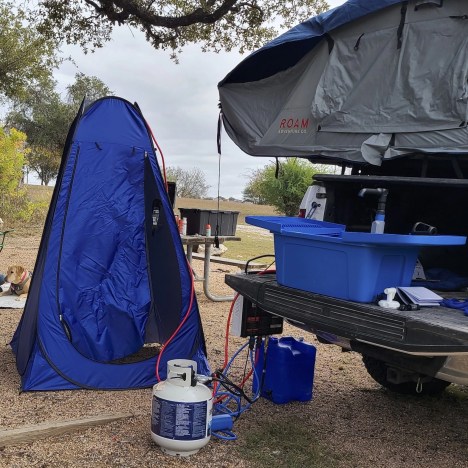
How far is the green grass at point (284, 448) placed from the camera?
306 cm

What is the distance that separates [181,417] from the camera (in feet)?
9.74

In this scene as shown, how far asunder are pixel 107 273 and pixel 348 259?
2.06 meters

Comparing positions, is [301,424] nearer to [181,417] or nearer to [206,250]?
[181,417]

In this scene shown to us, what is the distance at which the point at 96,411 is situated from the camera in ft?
11.6

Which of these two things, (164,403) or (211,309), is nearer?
(164,403)

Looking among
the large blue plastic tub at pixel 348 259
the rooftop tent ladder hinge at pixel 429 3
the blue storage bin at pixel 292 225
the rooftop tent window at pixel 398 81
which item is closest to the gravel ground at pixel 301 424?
the large blue plastic tub at pixel 348 259

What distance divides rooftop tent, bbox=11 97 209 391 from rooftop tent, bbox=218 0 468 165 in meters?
0.86

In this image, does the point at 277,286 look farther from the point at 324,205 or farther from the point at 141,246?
the point at 141,246

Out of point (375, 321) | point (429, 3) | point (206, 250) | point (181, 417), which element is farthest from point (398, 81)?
point (206, 250)

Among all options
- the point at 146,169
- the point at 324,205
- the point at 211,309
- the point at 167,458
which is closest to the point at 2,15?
the point at 211,309

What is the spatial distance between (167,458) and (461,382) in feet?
4.85

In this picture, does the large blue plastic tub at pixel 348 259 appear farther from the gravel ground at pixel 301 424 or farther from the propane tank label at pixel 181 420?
the gravel ground at pixel 301 424

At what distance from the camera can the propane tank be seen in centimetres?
297

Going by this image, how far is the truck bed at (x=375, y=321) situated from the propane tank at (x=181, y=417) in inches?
23.8
